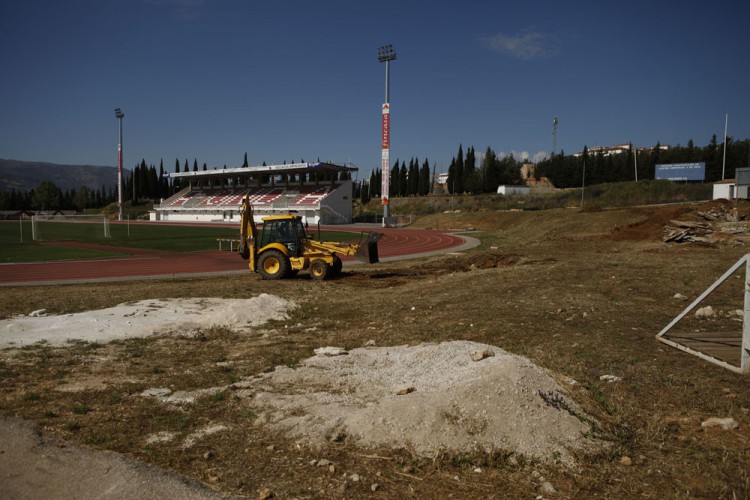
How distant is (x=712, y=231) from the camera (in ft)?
72.8

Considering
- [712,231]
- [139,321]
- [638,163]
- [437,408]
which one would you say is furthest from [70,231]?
[638,163]

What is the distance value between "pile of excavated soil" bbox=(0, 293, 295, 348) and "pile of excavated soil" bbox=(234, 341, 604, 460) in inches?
160

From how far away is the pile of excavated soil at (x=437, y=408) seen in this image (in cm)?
481

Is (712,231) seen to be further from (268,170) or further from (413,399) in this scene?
(268,170)

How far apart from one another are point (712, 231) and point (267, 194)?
219 feet

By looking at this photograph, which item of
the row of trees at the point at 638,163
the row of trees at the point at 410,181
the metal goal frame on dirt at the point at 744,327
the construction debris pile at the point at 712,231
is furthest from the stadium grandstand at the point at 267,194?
the metal goal frame on dirt at the point at 744,327

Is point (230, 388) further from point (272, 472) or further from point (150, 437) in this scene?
point (272, 472)

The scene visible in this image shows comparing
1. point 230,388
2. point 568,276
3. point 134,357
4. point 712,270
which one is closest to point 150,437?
point 230,388

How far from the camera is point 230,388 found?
6652 mm

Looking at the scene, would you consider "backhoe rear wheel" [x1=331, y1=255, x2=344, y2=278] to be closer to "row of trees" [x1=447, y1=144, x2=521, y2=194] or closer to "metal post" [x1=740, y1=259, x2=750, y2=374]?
"metal post" [x1=740, y1=259, x2=750, y2=374]

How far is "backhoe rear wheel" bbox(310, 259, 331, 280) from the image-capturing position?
1734 centimetres

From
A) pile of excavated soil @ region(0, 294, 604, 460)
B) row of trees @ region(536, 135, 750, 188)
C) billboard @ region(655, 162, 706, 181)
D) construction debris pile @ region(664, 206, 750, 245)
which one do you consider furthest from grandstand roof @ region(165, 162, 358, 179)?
pile of excavated soil @ region(0, 294, 604, 460)

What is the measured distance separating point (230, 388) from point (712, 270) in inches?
546

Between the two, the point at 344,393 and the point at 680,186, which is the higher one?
the point at 680,186
